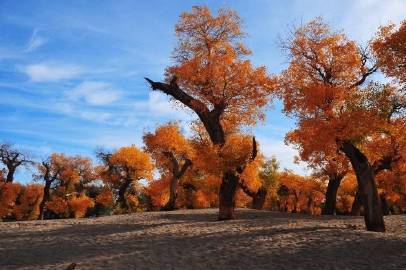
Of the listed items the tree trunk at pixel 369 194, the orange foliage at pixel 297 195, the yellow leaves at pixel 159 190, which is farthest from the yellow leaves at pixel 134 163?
the tree trunk at pixel 369 194

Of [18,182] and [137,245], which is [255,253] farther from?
[18,182]

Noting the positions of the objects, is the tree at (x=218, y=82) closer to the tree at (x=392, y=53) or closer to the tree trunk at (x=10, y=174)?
the tree at (x=392, y=53)

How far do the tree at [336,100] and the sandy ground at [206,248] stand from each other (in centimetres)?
417

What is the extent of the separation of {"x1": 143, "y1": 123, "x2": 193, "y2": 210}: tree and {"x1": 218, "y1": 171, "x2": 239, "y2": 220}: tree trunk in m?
17.7

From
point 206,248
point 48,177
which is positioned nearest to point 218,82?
point 206,248

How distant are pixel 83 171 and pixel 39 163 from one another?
50.5 feet

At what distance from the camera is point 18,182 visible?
270 feet

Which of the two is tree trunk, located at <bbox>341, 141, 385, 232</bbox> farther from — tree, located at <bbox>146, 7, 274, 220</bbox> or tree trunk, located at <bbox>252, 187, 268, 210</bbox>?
tree trunk, located at <bbox>252, 187, 268, 210</bbox>

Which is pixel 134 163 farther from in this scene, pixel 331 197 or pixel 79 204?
pixel 331 197

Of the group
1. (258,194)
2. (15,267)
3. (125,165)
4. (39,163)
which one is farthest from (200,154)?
(39,163)

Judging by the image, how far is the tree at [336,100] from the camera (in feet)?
84.4

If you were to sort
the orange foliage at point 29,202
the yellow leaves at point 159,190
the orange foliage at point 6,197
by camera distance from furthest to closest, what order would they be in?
the orange foliage at point 29,202, the orange foliage at point 6,197, the yellow leaves at point 159,190

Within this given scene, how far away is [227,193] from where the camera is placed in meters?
33.4

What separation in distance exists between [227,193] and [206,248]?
1277 cm
